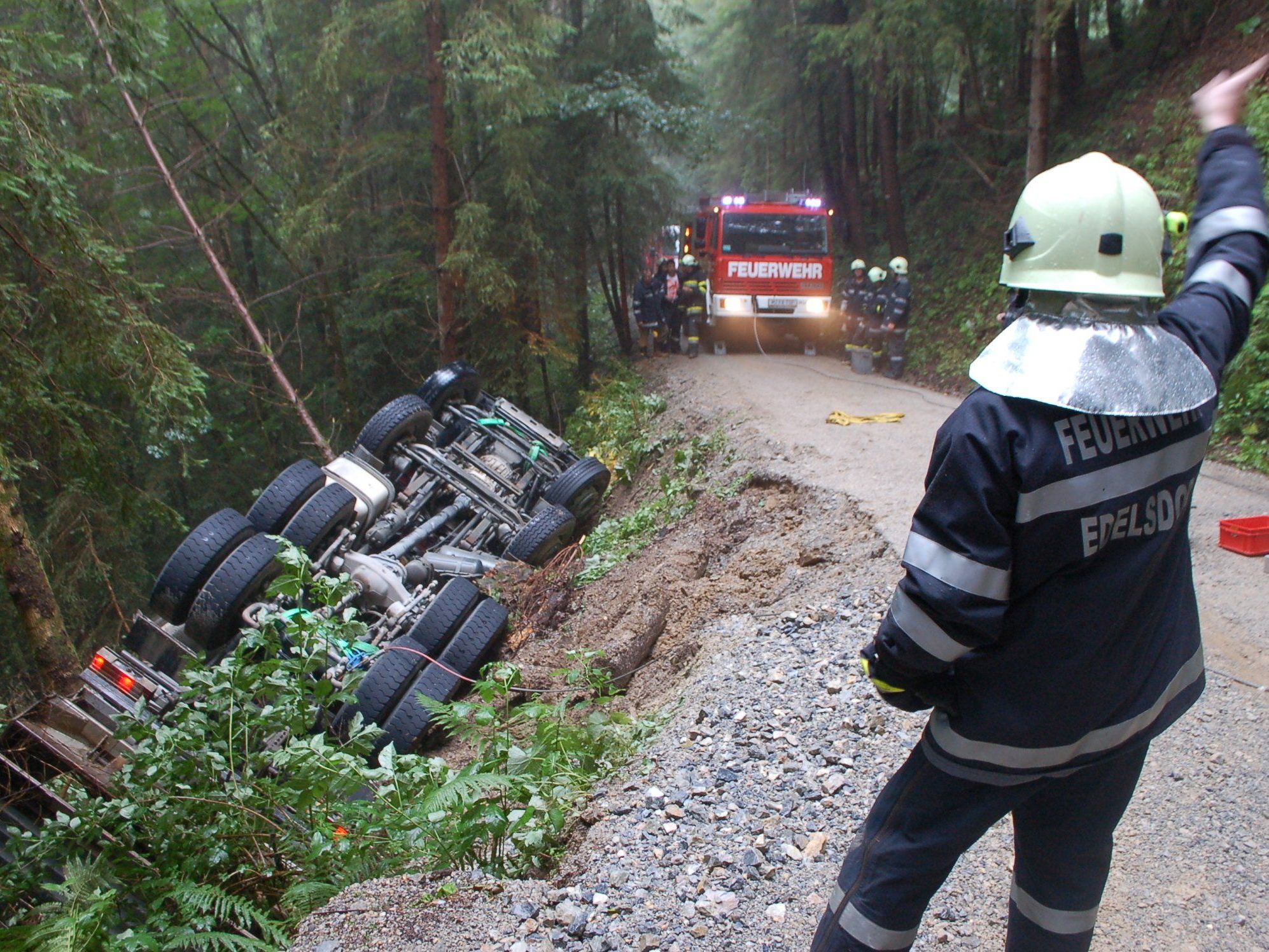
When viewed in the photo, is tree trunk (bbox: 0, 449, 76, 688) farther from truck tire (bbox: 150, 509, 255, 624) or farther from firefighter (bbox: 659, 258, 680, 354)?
firefighter (bbox: 659, 258, 680, 354)

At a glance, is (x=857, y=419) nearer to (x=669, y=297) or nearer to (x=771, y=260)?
(x=771, y=260)

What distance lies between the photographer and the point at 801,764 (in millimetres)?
3525

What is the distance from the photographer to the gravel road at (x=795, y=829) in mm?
2738

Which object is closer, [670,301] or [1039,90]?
[1039,90]

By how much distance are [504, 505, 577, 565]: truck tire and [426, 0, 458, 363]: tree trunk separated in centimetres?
623

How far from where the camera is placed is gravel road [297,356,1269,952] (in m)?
2.74

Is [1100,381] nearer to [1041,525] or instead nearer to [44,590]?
[1041,525]

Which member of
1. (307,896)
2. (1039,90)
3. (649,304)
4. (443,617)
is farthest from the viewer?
(649,304)

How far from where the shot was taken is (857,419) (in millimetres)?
9992

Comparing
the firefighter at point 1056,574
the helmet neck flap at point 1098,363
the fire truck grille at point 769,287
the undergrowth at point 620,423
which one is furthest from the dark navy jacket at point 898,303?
the helmet neck flap at point 1098,363

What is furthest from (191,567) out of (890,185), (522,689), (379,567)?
(890,185)

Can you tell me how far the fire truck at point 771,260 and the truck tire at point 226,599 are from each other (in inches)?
438

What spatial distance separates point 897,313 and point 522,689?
10.4m

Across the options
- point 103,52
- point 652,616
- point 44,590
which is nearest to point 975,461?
point 652,616
